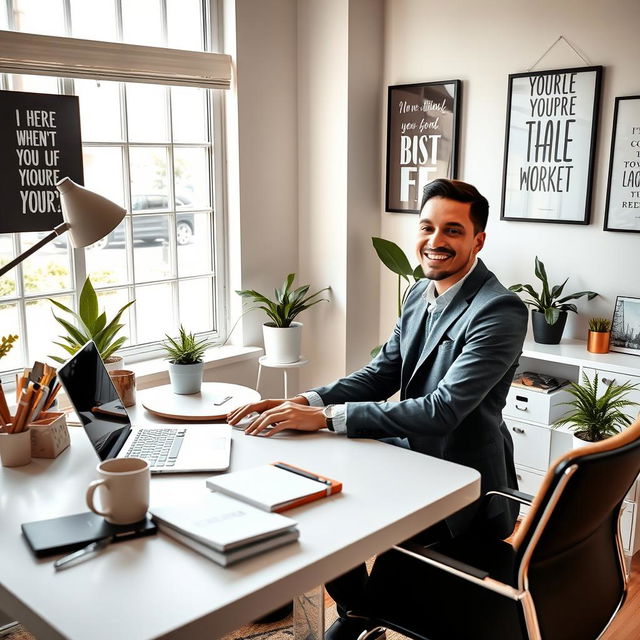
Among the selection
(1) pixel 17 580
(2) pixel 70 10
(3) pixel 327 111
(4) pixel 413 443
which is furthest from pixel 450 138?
(1) pixel 17 580

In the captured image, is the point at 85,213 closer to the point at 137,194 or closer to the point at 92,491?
the point at 92,491

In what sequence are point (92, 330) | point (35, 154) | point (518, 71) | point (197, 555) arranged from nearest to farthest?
point (197, 555), point (92, 330), point (35, 154), point (518, 71)

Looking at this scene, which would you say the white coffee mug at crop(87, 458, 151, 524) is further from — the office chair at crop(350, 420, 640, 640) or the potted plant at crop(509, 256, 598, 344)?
the potted plant at crop(509, 256, 598, 344)

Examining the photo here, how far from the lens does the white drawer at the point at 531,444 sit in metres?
3.26

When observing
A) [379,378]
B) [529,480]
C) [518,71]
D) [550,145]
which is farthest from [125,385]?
[518,71]

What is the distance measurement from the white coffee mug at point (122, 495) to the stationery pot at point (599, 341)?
7.61 ft

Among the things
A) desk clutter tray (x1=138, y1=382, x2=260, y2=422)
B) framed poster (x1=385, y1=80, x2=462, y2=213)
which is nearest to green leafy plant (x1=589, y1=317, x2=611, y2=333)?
framed poster (x1=385, y1=80, x2=462, y2=213)

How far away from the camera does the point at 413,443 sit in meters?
2.08

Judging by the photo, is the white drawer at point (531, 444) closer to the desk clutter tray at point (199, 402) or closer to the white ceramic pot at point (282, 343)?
the white ceramic pot at point (282, 343)

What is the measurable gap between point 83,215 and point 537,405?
2146 millimetres

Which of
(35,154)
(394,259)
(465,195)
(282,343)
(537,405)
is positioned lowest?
(537,405)

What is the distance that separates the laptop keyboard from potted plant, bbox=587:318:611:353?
1969 millimetres

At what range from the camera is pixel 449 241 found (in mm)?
2172

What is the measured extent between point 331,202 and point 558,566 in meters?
2.72
